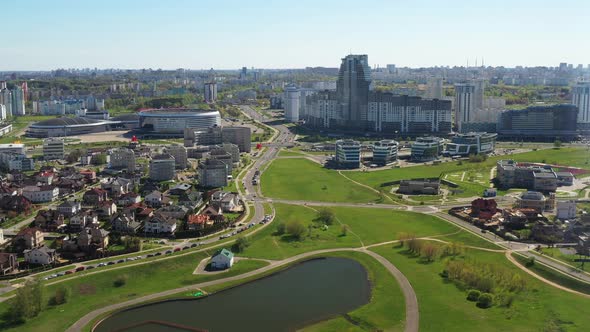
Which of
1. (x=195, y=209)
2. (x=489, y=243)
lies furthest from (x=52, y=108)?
(x=489, y=243)

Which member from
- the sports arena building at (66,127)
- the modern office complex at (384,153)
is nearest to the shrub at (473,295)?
the modern office complex at (384,153)

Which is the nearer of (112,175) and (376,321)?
(376,321)

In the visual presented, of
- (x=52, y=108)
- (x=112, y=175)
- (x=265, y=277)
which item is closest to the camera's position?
(x=265, y=277)

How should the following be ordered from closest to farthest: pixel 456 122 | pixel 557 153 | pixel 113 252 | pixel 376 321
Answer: pixel 376 321, pixel 113 252, pixel 557 153, pixel 456 122

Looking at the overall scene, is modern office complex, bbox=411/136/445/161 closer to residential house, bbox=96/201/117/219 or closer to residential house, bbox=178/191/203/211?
residential house, bbox=178/191/203/211

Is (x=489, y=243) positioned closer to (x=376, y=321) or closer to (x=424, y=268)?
(x=424, y=268)

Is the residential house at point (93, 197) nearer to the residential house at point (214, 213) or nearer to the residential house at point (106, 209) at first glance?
the residential house at point (106, 209)
